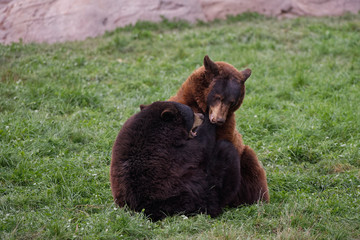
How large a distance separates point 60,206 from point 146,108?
1.62 metres

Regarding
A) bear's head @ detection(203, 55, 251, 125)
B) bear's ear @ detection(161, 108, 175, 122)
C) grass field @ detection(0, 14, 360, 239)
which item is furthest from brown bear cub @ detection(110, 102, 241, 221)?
bear's head @ detection(203, 55, 251, 125)

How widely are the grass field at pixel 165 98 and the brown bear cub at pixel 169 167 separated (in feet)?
0.67

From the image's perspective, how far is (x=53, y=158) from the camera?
22.7 ft

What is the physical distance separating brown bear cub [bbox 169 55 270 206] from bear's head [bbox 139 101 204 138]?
418 mm

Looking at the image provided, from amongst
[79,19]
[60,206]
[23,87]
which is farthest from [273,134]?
[79,19]

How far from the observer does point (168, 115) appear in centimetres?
510

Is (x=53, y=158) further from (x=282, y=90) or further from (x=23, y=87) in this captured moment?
(x=282, y=90)

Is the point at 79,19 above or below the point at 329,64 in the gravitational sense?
above

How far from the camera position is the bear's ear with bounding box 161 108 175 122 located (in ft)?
16.5

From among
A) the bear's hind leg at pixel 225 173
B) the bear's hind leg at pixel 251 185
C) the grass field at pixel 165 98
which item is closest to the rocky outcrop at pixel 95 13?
the grass field at pixel 165 98

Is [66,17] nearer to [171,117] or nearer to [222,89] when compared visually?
[222,89]

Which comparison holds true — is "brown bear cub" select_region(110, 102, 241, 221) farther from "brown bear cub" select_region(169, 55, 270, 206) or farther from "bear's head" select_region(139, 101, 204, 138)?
"brown bear cub" select_region(169, 55, 270, 206)

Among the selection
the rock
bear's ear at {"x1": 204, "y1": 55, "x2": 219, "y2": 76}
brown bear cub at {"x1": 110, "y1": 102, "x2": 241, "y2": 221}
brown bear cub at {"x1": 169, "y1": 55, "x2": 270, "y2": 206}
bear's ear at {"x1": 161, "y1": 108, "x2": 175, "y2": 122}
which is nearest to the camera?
brown bear cub at {"x1": 110, "y1": 102, "x2": 241, "y2": 221}

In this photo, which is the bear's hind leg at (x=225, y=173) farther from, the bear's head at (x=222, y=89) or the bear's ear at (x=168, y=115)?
the bear's ear at (x=168, y=115)
